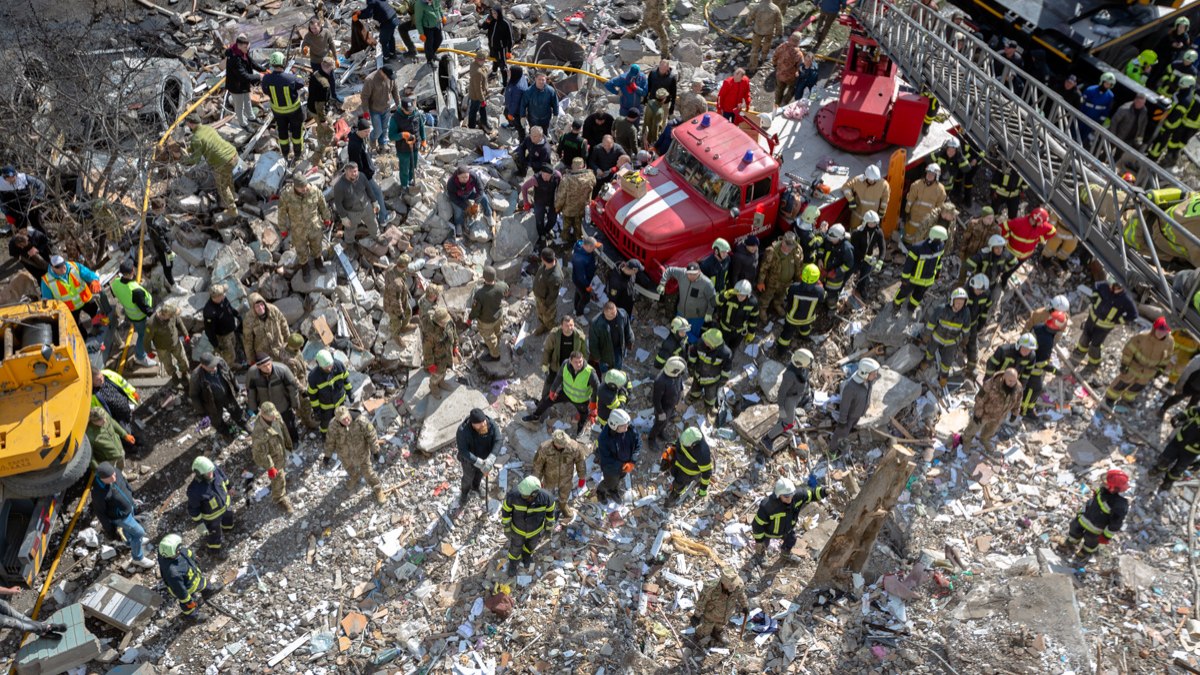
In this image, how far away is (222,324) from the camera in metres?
11.8

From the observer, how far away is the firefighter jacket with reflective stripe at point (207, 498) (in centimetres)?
991

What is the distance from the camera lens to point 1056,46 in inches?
624

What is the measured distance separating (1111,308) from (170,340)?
12.4 meters

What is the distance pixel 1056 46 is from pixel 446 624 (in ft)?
45.2

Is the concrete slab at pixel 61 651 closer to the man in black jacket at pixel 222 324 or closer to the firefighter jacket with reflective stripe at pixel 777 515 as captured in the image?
the man in black jacket at pixel 222 324

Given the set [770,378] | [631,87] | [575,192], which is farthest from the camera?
[631,87]

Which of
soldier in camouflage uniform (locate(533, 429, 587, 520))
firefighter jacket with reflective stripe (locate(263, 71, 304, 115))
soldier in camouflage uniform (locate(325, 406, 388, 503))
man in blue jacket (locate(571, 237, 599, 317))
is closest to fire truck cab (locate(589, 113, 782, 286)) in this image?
man in blue jacket (locate(571, 237, 599, 317))

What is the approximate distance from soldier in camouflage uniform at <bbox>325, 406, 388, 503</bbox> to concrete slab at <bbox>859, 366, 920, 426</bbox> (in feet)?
20.6

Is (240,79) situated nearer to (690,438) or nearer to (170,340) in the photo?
(170,340)

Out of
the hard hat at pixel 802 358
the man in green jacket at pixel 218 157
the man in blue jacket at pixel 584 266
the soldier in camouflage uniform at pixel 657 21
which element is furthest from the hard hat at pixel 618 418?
the soldier in camouflage uniform at pixel 657 21

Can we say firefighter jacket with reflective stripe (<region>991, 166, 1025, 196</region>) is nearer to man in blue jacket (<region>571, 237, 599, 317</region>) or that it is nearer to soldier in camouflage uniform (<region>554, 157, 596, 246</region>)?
soldier in camouflage uniform (<region>554, 157, 596, 246</region>)

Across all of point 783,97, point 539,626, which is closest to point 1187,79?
point 783,97

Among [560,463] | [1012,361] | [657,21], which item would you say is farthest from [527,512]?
[657,21]

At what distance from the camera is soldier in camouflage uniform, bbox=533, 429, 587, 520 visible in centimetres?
1026
